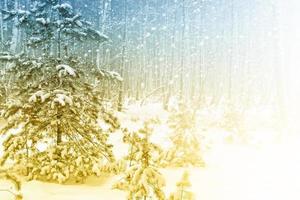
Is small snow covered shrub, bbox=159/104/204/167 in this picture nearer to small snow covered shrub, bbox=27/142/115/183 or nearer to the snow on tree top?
small snow covered shrub, bbox=27/142/115/183

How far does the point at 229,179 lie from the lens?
472 inches

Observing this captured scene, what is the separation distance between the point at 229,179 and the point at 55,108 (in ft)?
15.9

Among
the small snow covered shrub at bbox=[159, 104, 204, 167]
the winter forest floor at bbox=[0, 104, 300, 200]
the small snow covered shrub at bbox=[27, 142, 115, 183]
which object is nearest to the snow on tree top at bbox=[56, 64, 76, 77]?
the small snow covered shrub at bbox=[27, 142, 115, 183]

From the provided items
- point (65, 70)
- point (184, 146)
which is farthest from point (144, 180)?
point (184, 146)

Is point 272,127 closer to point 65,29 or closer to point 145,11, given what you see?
point 65,29

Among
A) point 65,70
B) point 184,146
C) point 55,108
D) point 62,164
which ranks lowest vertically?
point 62,164

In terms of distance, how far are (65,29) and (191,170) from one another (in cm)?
519

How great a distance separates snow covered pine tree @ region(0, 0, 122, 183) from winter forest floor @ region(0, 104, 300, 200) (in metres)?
0.53

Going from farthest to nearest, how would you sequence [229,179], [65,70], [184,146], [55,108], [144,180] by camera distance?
[184,146] < [229,179] < [55,108] < [65,70] < [144,180]

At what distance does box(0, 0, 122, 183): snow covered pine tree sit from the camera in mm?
9789

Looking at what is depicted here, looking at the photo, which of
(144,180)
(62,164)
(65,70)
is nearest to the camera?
(144,180)

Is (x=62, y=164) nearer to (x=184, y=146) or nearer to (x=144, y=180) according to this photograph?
(x=144, y=180)

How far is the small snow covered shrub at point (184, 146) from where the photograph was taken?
13.3 meters

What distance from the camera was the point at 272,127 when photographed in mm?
26094
